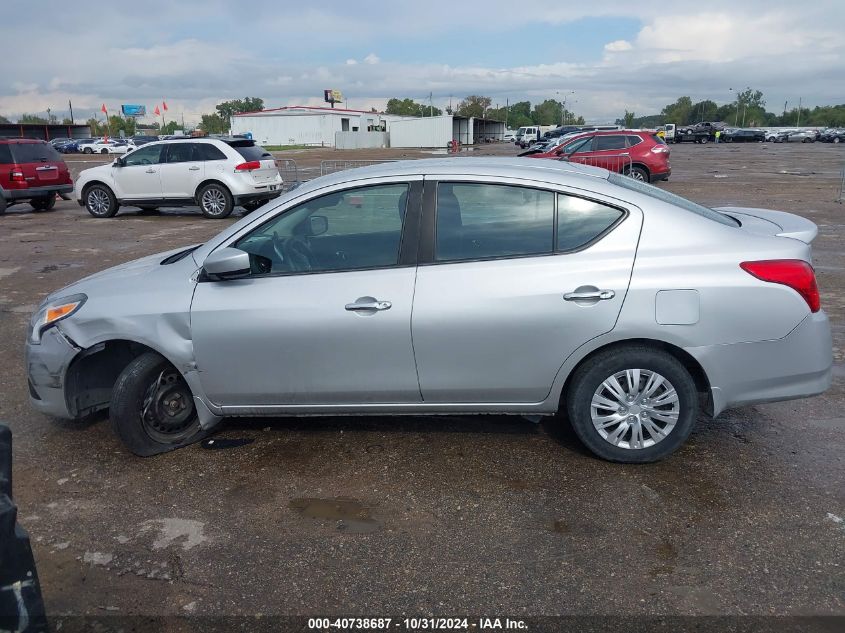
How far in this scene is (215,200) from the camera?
1519cm

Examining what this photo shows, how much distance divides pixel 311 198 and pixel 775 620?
3077 millimetres

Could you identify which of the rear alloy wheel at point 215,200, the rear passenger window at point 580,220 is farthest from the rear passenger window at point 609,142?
the rear passenger window at point 580,220

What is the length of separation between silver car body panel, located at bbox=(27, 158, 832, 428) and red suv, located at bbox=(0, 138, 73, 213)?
47.8 feet

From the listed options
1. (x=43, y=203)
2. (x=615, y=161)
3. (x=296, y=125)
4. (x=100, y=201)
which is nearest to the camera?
(x=100, y=201)

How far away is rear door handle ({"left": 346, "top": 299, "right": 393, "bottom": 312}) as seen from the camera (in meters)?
3.80

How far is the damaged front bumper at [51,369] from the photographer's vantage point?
4.14m

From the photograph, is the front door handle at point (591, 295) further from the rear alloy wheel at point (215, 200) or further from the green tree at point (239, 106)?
the green tree at point (239, 106)

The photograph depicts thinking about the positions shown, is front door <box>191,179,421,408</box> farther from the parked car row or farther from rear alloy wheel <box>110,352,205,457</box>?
the parked car row

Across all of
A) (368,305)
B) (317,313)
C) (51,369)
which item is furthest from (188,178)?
(368,305)

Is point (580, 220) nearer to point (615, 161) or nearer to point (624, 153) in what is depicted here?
point (615, 161)

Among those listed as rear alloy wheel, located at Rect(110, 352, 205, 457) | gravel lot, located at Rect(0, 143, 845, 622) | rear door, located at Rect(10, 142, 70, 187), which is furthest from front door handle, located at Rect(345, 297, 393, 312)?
rear door, located at Rect(10, 142, 70, 187)

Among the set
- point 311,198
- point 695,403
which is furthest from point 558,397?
point 311,198

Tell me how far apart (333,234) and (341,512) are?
1589mm

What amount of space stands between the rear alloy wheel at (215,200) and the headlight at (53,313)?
11.1m
